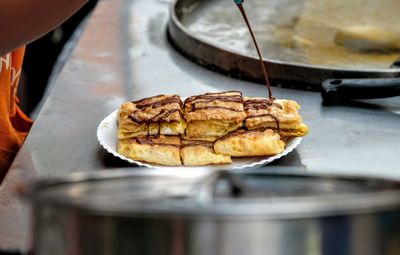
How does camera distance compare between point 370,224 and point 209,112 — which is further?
point 209,112

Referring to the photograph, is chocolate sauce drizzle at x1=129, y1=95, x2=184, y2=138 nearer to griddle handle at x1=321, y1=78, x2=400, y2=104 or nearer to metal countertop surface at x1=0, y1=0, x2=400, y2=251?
metal countertop surface at x1=0, y1=0, x2=400, y2=251

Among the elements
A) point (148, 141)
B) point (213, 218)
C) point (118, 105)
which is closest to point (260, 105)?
point (148, 141)

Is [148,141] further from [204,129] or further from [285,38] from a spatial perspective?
[285,38]

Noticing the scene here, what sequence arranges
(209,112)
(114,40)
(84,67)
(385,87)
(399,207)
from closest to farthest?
(399,207), (209,112), (385,87), (84,67), (114,40)

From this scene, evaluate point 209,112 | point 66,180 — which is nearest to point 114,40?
point 209,112

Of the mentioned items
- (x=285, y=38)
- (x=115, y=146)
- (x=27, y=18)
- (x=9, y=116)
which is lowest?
(x=9, y=116)

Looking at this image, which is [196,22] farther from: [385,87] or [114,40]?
[385,87]
